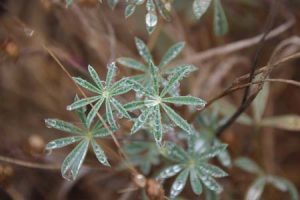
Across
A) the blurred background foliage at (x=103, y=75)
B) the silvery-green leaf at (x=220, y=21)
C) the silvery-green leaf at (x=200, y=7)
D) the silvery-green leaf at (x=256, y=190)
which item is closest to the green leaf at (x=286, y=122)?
the blurred background foliage at (x=103, y=75)

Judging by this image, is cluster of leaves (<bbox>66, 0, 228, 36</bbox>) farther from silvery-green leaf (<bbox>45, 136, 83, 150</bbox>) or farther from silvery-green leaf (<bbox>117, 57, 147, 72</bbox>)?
silvery-green leaf (<bbox>45, 136, 83, 150</bbox>)

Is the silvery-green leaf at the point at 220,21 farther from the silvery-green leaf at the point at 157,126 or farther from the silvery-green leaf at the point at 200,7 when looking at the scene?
the silvery-green leaf at the point at 157,126

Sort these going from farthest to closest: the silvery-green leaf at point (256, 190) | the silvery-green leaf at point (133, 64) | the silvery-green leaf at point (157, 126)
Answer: the silvery-green leaf at point (256, 190)
the silvery-green leaf at point (133, 64)
the silvery-green leaf at point (157, 126)

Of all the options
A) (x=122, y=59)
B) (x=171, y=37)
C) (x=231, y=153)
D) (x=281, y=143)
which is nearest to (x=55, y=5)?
(x=122, y=59)

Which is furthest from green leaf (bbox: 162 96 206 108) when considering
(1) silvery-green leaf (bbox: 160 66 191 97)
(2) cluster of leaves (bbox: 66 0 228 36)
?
(2) cluster of leaves (bbox: 66 0 228 36)

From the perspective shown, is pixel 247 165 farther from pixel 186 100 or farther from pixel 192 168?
pixel 186 100

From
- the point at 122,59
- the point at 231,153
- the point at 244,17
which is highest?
the point at 122,59

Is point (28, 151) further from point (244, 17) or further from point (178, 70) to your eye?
point (244, 17)
